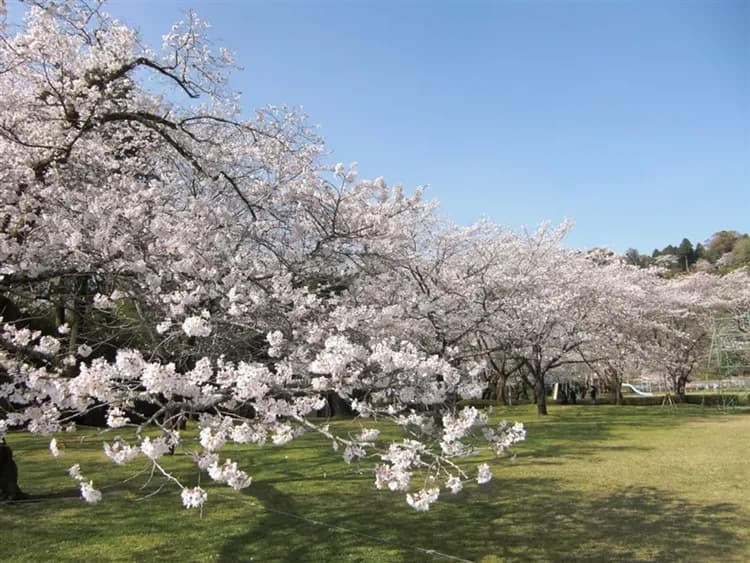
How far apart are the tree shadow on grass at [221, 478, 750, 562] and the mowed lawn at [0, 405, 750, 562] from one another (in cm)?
2

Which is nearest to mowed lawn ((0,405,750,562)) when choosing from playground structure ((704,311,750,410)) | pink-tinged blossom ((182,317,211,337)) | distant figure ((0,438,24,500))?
distant figure ((0,438,24,500))

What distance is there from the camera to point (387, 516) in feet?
23.0

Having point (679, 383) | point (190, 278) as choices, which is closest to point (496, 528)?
point (190, 278)

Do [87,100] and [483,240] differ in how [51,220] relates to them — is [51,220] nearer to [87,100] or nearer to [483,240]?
[87,100]

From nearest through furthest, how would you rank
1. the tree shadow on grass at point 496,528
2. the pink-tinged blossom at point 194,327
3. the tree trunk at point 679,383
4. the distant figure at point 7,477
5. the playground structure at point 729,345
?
the pink-tinged blossom at point 194,327, the tree shadow on grass at point 496,528, the distant figure at point 7,477, the playground structure at point 729,345, the tree trunk at point 679,383

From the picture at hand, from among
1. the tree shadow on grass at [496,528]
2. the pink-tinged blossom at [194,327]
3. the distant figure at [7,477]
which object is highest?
the pink-tinged blossom at [194,327]

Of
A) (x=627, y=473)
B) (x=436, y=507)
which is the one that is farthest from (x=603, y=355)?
(x=436, y=507)

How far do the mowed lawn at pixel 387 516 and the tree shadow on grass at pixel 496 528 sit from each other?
0.02m

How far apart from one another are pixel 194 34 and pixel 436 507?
6672 mm

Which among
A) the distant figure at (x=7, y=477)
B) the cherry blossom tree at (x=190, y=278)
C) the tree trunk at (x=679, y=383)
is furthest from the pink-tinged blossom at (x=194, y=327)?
the tree trunk at (x=679, y=383)

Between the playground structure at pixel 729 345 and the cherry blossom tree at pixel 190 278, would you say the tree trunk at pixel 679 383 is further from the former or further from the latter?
the cherry blossom tree at pixel 190 278

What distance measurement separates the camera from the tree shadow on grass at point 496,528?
5.57 m

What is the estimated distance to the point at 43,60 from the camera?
609cm

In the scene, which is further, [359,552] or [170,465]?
[170,465]
